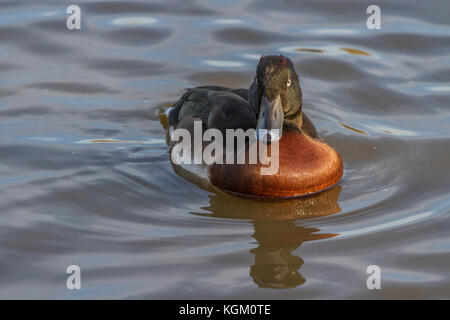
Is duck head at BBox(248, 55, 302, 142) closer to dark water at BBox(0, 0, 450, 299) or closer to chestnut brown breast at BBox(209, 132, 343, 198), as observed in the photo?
chestnut brown breast at BBox(209, 132, 343, 198)

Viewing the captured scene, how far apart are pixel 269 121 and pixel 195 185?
1149mm

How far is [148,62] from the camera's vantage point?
10.0 metres

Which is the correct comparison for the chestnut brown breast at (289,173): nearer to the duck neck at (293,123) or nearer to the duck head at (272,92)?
the duck neck at (293,123)

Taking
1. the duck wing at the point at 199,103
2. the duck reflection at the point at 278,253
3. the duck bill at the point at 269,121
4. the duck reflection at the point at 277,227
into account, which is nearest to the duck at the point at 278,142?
the duck bill at the point at 269,121

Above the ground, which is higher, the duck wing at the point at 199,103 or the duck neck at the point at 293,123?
the duck wing at the point at 199,103

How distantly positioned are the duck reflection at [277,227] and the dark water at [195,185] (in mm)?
17

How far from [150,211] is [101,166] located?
3.50 ft

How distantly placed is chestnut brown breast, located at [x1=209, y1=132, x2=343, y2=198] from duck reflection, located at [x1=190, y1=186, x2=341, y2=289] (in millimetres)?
85

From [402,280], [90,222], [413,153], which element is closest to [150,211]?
[90,222]

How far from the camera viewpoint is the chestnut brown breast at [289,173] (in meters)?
6.86

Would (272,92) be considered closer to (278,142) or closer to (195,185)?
(278,142)

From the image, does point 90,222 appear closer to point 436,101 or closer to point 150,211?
point 150,211

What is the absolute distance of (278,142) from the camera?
272 inches

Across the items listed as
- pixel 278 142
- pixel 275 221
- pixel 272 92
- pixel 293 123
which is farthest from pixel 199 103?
pixel 275 221
